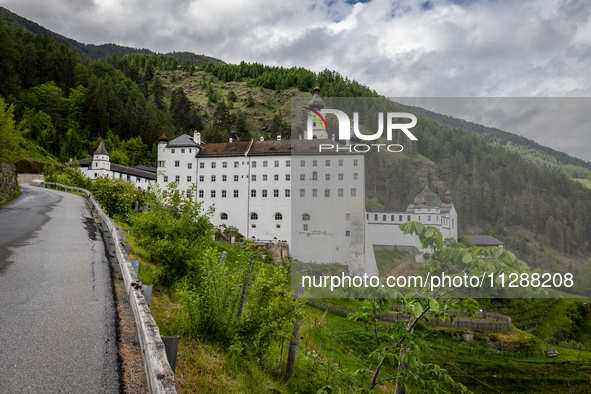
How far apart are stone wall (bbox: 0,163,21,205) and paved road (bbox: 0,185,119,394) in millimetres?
12332

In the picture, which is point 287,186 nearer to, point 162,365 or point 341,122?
point 341,122

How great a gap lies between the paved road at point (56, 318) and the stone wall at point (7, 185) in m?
12.3

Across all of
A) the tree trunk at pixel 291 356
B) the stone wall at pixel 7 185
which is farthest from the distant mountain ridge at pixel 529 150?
the stone wall at pixel 7 185

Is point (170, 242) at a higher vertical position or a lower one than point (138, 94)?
lower

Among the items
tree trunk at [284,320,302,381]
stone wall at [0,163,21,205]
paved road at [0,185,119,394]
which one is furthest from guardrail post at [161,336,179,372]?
stone wall at [0,163,21,205]

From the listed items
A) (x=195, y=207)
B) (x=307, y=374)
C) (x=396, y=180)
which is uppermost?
(x=396, y=180)

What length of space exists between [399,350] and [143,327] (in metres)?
2.51

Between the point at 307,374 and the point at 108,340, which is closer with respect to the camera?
the point at 108,340

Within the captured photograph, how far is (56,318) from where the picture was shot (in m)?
4.59

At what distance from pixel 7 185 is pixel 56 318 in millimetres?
21856

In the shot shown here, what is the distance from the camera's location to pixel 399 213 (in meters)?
5.90

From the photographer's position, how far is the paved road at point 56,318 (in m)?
3.21

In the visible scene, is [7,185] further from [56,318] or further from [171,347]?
[171,347]

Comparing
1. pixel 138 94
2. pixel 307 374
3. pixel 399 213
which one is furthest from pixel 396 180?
pixel 138 94
